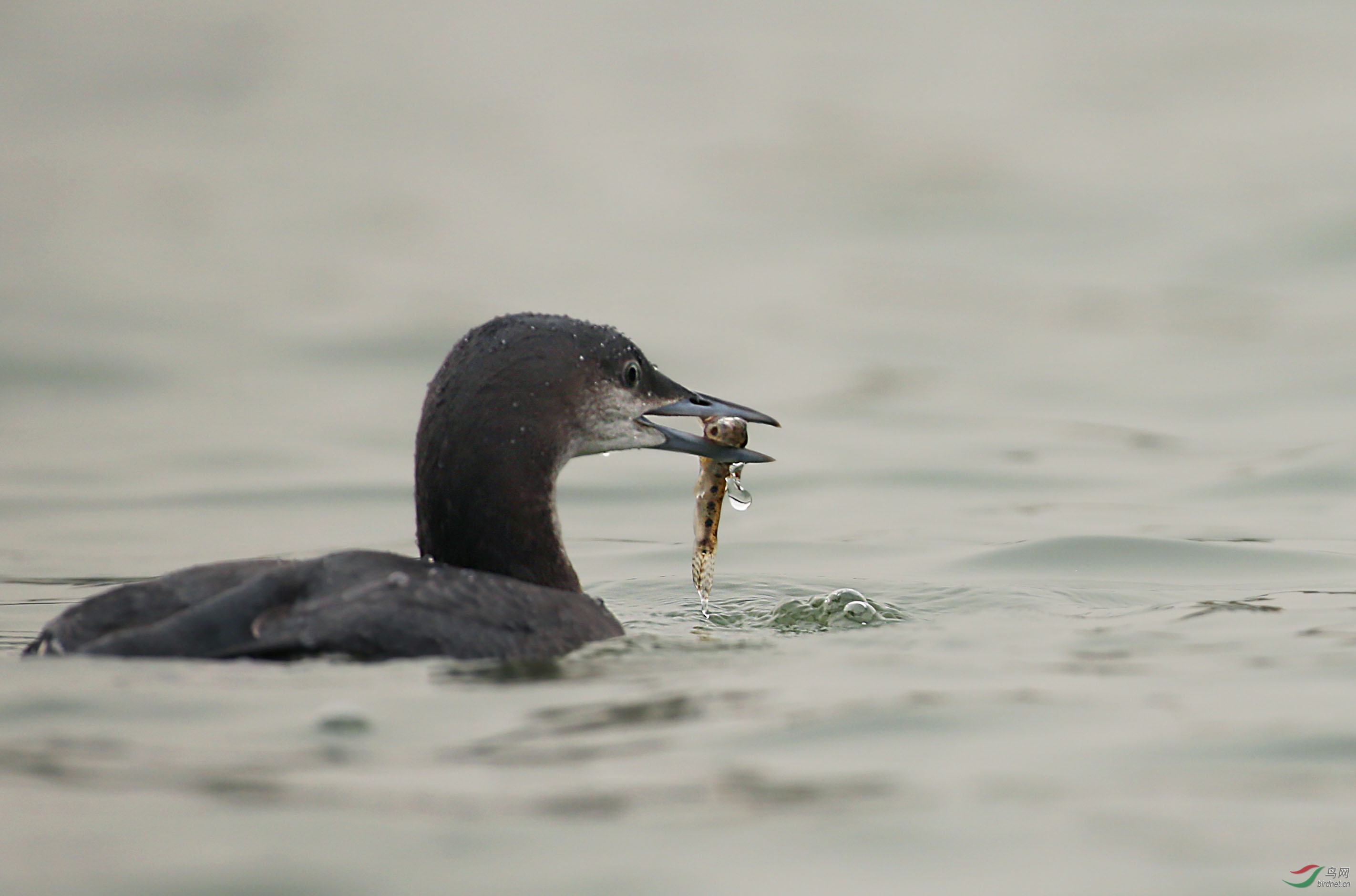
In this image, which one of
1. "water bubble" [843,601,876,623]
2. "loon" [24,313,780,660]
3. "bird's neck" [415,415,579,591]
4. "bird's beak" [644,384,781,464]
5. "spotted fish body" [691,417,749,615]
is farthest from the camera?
"spotted fish body" [691,417,749,615]

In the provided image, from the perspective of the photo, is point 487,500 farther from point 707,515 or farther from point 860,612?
point 860,612

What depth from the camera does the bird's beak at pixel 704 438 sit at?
571 centimetres

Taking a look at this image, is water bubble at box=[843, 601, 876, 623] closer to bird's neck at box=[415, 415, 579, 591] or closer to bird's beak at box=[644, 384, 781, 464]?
bird's beak at box=[644, 384, 781, 464]

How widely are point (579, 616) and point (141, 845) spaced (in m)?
1.85

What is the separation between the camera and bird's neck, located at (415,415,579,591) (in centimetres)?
514

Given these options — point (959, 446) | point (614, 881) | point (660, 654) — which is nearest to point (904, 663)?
point (660, 654)

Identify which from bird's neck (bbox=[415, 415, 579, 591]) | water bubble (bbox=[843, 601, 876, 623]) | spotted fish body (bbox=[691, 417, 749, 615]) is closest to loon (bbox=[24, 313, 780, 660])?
bird's neck (bbox=[415, 415, 579, 591])

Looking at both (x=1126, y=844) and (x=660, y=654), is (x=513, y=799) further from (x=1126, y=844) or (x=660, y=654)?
(x=660, y=654)

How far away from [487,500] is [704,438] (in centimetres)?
87

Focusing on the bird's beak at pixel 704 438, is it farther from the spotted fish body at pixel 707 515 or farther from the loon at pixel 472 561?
the spotted fish body at pixel 707 515

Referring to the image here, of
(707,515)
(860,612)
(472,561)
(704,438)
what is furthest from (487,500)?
(860,612)

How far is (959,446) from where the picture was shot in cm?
988

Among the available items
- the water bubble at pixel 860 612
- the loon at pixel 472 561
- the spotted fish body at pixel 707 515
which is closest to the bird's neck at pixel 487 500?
the loon at pixel 472 561

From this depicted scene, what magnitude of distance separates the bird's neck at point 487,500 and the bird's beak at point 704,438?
58 cm
